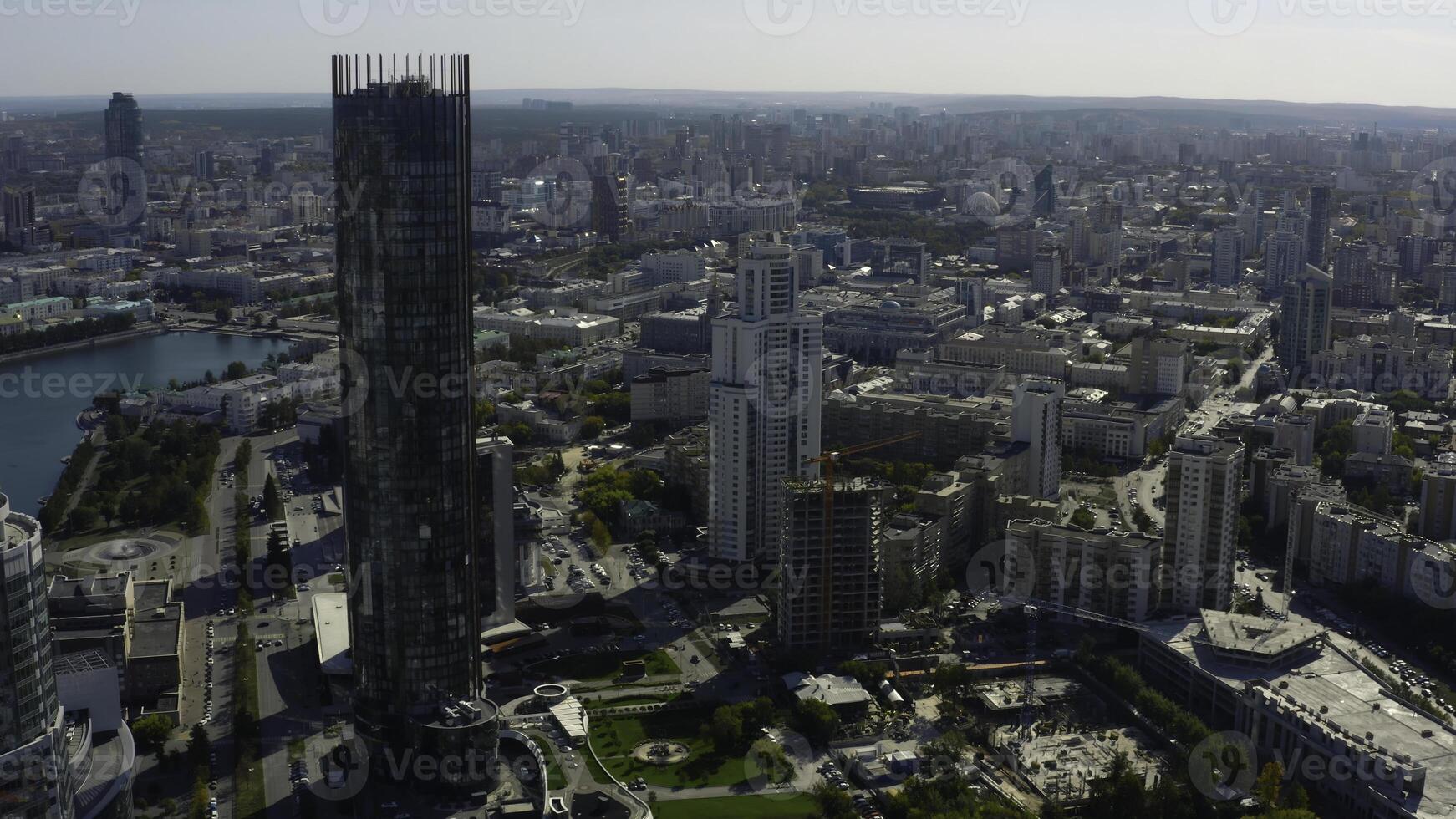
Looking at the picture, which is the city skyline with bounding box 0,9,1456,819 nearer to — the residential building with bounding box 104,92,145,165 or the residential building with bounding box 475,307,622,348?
the residential building with bounding box 475,307,622,348

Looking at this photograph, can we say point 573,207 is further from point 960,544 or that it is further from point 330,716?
point 330,716

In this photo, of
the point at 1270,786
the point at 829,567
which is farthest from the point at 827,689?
the point at 1270,786

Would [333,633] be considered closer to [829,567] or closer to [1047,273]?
[829,567]

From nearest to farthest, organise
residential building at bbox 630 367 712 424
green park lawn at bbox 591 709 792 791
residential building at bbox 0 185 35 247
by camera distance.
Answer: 1. green park lawn at bbox 591 709 792 791
2. residential building at bbox 630 367 712 424
3. residential building at bbox 0 185 35 247

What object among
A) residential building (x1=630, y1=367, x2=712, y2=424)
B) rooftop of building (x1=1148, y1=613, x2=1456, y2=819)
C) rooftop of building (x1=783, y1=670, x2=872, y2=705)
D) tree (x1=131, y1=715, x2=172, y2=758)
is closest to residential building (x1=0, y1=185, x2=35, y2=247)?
residential building (x1=630, y1=367, x2=712, y2=424)

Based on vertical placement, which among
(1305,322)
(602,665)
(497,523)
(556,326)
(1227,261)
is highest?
Answer: (1227,261)

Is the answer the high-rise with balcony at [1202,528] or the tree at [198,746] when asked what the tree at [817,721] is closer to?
the high-rise with balcony at [1202,528]

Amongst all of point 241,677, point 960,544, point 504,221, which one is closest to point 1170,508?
point 960,544
